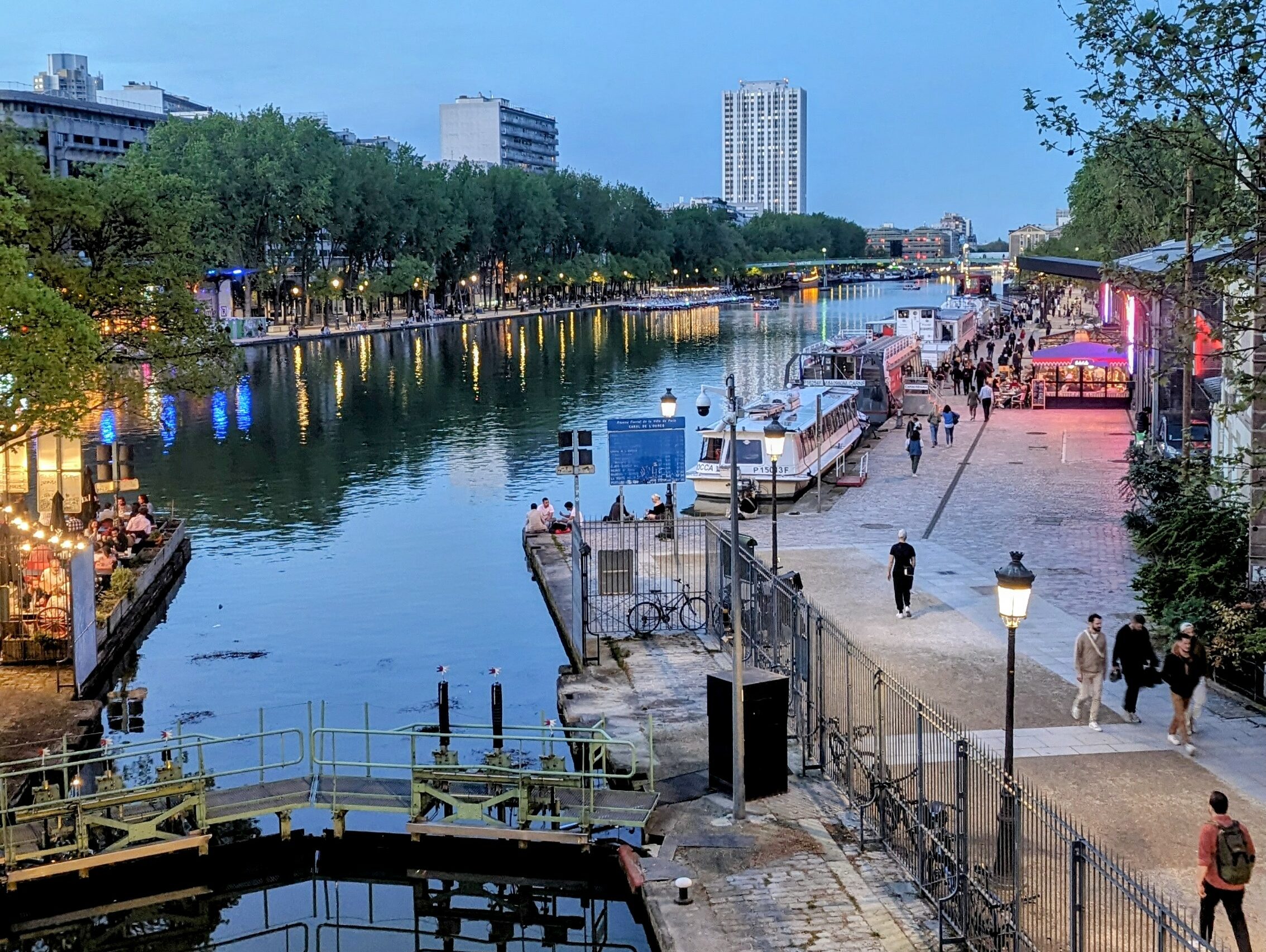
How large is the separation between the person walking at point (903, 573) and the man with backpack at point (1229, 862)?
41.3 feet

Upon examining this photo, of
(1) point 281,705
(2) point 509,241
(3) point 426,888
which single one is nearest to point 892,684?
(3) point 426,888

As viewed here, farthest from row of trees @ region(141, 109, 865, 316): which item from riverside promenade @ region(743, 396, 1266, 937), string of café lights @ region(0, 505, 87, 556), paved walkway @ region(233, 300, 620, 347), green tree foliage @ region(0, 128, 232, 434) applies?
string of café lights @ region(0, 505, 87, 556)

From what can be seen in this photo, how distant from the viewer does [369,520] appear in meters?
42.2

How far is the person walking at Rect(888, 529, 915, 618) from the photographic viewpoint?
24812 millimetres

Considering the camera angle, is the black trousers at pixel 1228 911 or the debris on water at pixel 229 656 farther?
the debris on water at pixel 229 656

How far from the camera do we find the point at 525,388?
3113 inches

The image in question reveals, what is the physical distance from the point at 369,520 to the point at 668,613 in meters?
18.7

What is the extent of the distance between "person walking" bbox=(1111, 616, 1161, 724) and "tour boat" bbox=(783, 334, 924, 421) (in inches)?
1342

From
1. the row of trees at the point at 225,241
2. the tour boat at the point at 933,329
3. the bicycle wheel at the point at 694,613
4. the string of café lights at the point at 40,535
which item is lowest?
the bicycle wheel at the point at 694,613

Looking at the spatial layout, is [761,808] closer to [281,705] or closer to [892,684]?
[892,684]

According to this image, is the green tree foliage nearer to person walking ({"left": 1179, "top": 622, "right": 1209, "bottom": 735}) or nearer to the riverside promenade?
the riverside promenade

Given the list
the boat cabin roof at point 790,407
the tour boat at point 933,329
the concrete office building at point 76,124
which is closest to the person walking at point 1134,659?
the boat cabin roof at point 790,407

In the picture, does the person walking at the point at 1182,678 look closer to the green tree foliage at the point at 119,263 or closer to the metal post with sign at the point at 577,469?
the metal post with sign at the point at 577,469

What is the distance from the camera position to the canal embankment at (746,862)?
13625 mm
